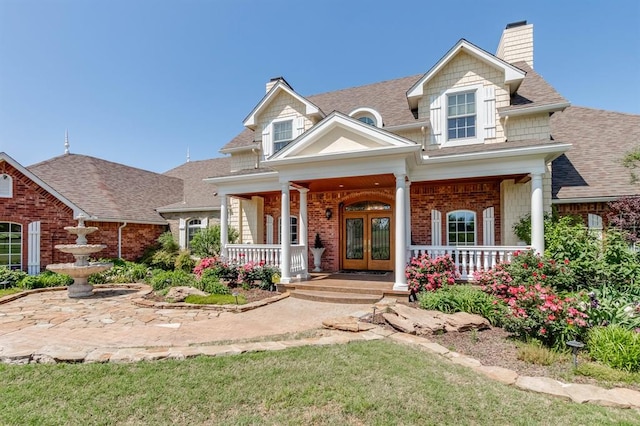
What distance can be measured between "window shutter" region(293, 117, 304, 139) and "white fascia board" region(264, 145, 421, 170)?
3643mm

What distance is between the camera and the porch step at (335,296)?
8.24 m

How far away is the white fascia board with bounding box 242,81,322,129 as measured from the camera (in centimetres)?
1259

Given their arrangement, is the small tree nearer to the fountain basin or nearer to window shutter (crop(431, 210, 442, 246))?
the fountain basin

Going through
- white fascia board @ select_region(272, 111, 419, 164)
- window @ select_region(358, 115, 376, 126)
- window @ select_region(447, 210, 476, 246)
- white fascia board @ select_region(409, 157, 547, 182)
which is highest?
window @ select_region(358, 115, 376, 126)

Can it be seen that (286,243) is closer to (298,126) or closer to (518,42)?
(298,126)

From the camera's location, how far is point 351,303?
829 cm

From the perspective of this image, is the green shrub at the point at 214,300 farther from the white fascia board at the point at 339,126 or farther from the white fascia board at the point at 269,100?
the white fascia board at the point at 269,100

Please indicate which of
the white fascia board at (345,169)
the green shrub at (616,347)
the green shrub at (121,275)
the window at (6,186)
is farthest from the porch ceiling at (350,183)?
the window at (6,186)

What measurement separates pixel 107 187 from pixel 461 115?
17706 mm

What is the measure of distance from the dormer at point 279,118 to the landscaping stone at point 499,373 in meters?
10.7

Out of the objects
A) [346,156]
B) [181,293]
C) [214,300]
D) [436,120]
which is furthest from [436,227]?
[181,293]

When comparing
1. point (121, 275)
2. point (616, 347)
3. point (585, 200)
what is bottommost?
point (121, 275)

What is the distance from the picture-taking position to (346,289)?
8898 millimetres

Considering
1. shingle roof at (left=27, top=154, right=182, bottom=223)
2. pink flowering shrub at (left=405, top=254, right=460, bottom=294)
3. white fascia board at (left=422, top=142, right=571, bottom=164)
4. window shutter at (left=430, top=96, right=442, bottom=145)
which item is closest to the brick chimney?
window shutter at (left=430, top=96, right=442, bottom=145)
